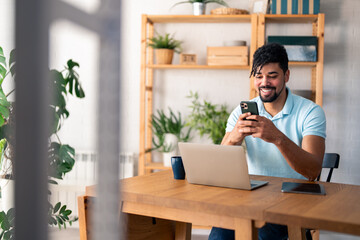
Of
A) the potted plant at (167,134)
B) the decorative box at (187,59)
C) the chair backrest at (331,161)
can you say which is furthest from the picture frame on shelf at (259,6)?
the chair backrest at (331,161)

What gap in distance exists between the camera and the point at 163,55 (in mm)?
3375

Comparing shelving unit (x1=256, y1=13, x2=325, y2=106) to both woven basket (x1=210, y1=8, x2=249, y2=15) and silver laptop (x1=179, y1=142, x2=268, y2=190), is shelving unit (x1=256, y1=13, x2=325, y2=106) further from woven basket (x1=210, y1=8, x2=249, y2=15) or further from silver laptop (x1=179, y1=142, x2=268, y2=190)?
silver laptop (x1=179, y1=142, x2=268, y2=190)

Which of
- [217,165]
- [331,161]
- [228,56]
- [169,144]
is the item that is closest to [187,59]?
[228,56]

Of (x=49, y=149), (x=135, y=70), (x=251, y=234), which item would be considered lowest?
(x=251, y=234)

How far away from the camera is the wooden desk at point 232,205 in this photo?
3.45 ft

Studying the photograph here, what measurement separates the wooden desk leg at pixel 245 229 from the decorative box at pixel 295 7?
7.92 ft

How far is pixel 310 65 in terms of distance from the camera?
131 inches

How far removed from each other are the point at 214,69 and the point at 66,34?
3.44m

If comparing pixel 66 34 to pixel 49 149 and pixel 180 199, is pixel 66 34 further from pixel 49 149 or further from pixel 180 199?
pixel 180 199

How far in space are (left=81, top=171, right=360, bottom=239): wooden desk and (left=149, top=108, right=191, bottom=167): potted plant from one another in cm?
189

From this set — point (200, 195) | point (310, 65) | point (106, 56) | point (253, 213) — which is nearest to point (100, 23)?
point (106, 56)

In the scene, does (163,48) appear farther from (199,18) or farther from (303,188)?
(303,188)

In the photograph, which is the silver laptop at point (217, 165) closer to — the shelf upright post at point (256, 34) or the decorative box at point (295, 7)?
the shelf upright post at point (256, 34)

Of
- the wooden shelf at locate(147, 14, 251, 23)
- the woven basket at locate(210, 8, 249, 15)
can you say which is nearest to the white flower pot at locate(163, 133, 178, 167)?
the wooden shelf at locate(147, 14, 251, 23)
